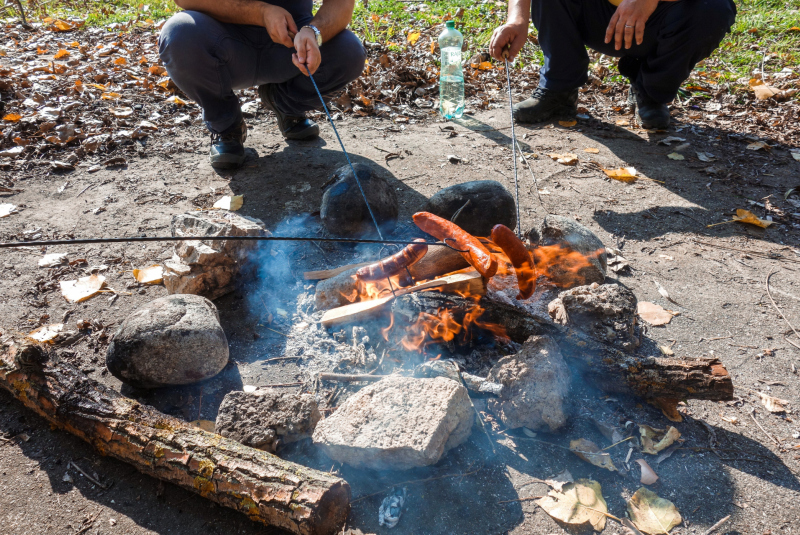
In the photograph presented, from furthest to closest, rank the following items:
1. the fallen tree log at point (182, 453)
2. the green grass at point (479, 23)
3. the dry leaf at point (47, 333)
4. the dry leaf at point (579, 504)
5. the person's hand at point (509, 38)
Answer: the green grass at point (479, 23) → the person's hand at point (509, 38) → the dry leaf at point (47, 333) → the dry leaf at point (579, 504) → the fallen tree log at point (182, 453)

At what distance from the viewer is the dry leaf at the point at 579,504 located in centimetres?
172

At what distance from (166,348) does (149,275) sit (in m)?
1.03

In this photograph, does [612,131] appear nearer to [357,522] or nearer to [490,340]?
[490,340]

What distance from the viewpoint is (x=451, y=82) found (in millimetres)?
5629

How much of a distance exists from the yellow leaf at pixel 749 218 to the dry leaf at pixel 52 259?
4.79 meters

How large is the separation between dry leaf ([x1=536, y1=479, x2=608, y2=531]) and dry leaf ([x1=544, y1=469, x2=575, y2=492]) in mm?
15

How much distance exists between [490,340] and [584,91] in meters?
4.52

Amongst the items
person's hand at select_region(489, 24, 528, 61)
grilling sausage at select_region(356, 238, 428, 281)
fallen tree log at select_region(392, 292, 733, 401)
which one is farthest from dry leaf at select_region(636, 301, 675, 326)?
person's hand at select_region(489, 24, 528, 61)

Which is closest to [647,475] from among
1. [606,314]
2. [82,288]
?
[606,314]

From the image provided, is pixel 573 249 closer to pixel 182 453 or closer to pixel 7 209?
pixel 182 453

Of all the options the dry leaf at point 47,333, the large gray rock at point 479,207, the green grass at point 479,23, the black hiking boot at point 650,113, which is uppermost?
the green grass at point 479,23

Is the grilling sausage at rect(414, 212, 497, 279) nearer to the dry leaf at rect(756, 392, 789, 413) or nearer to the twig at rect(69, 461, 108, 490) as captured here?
the dry leaf at rect(756, 392, 789, 413)

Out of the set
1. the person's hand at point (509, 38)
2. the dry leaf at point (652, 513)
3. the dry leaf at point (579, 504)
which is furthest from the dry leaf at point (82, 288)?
the person's hand at point (509, 38)

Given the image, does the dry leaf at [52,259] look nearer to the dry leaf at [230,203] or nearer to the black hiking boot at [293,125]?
the dry leaf at [230,203]
